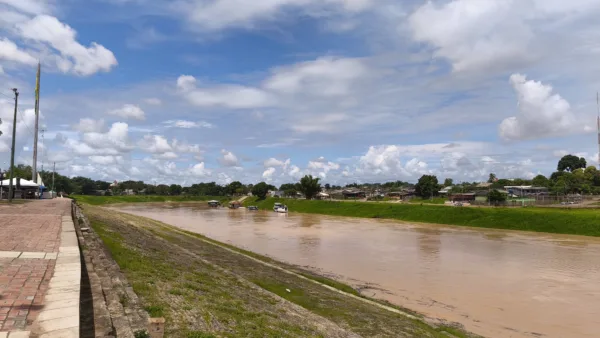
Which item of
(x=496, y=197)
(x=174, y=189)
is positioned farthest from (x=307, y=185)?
(x=174, y=189)

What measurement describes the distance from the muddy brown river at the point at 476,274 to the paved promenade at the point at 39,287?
12.1 meters

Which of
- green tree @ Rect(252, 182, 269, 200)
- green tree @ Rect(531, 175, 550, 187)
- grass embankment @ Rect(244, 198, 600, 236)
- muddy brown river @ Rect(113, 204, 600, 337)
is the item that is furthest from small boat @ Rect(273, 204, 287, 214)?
green tree @ Rect(531, 175, 550, 187)

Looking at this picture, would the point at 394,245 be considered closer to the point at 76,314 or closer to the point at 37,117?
the point at 76,314

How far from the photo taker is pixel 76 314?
5.19m

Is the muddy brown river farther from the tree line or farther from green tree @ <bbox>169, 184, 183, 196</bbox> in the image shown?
green tree @ <bbox>169, 184, 183, 196</bbox>

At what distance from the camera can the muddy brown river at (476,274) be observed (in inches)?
556

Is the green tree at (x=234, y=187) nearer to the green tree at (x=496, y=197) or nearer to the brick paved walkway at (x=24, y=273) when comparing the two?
the green tree at (x=496, y=197)

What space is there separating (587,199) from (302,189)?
2761 inches

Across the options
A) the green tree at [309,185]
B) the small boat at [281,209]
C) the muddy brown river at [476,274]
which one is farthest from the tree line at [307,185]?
the muddy brown river at [476,274]

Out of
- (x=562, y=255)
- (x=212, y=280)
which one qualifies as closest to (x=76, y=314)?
(x=212, y=280)

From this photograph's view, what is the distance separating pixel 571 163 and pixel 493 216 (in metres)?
119

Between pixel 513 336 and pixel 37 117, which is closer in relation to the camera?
pixel 513 336

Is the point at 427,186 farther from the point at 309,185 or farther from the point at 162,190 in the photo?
the point at 162,190

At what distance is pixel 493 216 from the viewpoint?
5334 cm
